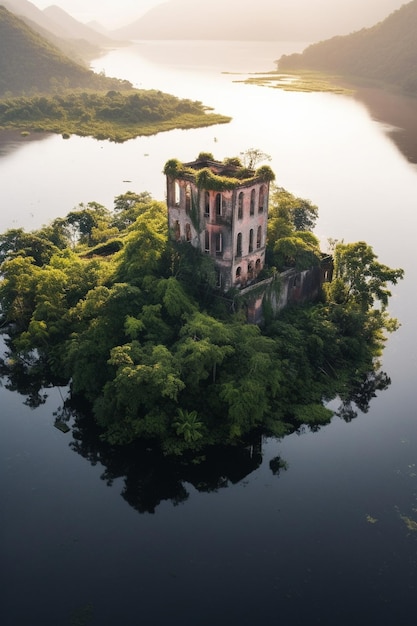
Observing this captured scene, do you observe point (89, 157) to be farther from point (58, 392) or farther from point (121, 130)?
point (58, 392)

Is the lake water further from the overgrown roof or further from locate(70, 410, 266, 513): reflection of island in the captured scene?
the overgrown roof

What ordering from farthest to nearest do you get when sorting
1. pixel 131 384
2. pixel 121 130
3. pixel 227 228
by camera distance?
pixel 121 130 < pixel 227 228 < pixel 131 384

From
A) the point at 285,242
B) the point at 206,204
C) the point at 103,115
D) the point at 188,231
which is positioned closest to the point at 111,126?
the point at 103,115

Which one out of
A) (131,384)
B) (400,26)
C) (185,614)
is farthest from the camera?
(400,26)

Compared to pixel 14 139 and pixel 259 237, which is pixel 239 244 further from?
pixel 14 139

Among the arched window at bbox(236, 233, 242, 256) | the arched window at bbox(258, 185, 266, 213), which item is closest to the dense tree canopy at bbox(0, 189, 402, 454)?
the arched window at bbox(236, 233, 242, 256)

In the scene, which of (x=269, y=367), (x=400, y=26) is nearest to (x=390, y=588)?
(x=269, y=367)
